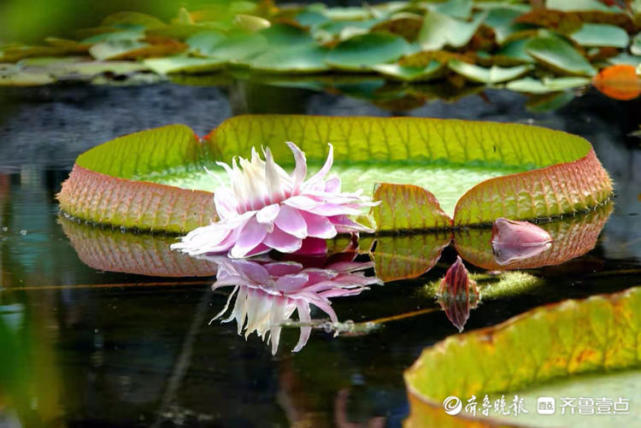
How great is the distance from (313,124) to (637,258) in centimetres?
123

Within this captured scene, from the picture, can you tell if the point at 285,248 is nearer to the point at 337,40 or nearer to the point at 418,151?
the point at 418,151

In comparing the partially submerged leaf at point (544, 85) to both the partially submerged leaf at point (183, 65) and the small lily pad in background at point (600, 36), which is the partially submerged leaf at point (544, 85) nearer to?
the small lily pad in background at point (600, 36)

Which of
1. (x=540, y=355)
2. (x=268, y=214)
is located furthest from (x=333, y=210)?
(x=540, y=355)

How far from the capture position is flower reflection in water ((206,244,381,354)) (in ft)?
6.24

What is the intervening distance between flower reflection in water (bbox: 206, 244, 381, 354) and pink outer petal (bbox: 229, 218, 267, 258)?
28mm

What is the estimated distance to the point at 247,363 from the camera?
5.36 ft

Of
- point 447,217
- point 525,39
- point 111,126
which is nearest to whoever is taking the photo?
point 447,217

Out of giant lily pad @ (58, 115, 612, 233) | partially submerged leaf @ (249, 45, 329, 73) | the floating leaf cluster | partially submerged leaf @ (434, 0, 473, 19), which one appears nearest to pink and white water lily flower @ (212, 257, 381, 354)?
giant lily pad @ (58, 115, 612, 233)

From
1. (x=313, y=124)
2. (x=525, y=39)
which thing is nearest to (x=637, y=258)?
(x=313, y=124)

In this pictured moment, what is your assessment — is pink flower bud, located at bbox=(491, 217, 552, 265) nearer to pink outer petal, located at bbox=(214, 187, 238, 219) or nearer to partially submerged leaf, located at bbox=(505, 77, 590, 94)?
pink outer petal, located at bbox=(214, 187, 238, 219)

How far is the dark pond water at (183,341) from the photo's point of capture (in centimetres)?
138

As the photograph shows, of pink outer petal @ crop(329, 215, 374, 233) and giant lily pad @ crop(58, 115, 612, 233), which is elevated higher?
pink outer petal @ crop(329, 215, 374, 233)

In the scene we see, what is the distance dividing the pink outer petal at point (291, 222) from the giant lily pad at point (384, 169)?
0.22m

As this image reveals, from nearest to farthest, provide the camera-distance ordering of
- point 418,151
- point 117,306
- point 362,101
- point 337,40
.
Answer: point 117,306 → point 418,151 → point 362,101 → point 337,40
